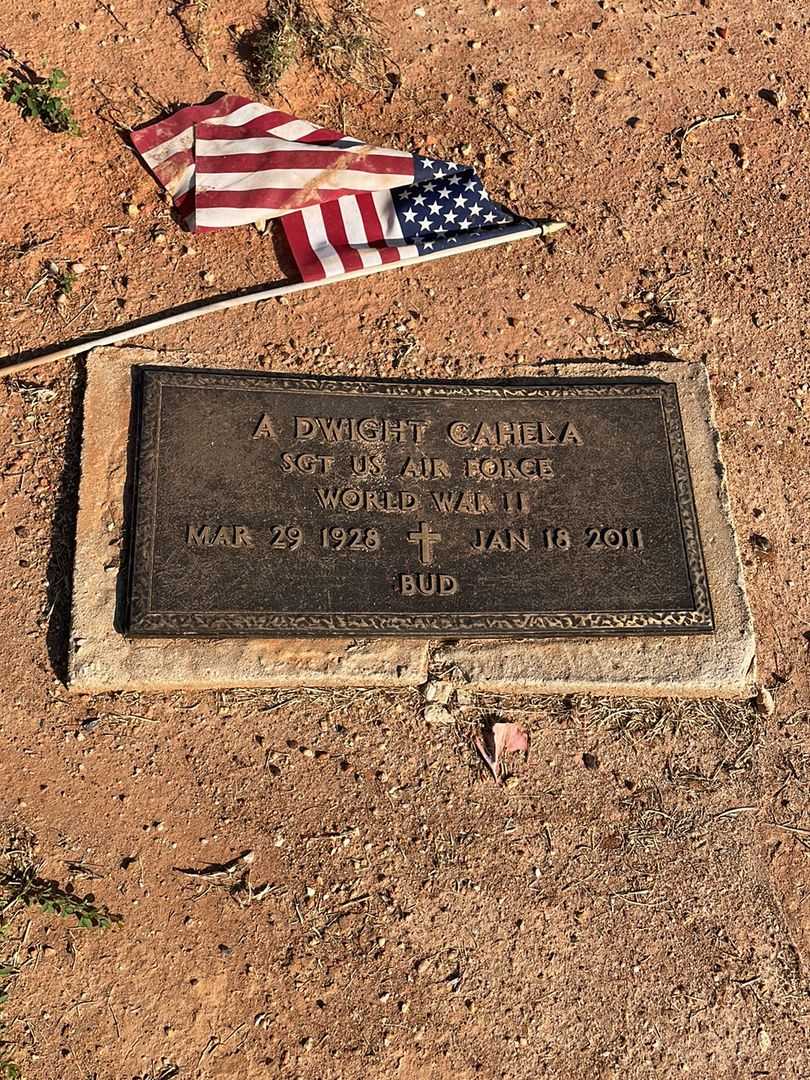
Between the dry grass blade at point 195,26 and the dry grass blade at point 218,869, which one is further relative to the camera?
the dry grass blade at point 195,26

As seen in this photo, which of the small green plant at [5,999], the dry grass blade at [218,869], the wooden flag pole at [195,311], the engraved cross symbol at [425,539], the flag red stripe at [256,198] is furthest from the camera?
the flag red stripe at [256,198]

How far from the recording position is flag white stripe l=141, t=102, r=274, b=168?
465cm

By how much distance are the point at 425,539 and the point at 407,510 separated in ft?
0.56

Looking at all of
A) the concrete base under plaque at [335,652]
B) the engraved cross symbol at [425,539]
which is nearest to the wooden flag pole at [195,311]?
the concrete base under plaque at [335,652]

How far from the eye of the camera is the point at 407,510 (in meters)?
4.11

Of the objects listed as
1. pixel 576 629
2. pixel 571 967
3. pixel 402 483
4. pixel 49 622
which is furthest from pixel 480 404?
pixel 571 967

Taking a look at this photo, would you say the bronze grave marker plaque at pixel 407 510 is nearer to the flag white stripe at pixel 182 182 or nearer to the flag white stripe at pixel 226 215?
the flag white stripe at pixel 226 215

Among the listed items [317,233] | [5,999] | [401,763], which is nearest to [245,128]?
[317,233]

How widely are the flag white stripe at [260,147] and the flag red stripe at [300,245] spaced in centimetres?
37

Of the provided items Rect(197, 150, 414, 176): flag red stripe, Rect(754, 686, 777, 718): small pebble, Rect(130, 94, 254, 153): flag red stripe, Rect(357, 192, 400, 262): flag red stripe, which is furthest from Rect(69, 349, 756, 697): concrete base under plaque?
Rect(357, 192, 400, 262): flag red stripe

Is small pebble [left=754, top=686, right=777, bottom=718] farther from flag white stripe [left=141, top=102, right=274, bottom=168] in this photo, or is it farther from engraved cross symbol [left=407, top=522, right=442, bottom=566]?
flag white stripe [left=141, top=102, right=274, bottom=168]

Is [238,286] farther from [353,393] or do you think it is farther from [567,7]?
[567,7]

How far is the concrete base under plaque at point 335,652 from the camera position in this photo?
12.6 ft

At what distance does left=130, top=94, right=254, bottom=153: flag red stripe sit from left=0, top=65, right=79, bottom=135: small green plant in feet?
1.22
